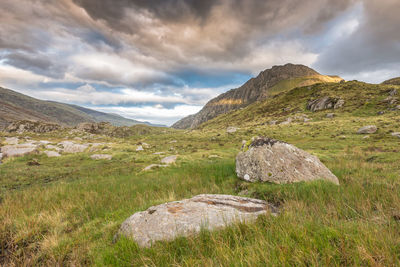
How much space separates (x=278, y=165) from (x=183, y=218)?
711 cm

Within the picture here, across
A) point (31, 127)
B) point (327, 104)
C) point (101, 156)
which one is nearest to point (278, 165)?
point (101, 156)

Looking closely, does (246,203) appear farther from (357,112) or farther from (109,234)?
(357,112)

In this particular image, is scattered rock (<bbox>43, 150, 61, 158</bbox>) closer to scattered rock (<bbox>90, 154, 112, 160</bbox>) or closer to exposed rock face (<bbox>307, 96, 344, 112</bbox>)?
scattered rock (<bbox>90, 154, 112, 160</bbox>)

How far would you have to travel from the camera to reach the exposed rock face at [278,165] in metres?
8.71

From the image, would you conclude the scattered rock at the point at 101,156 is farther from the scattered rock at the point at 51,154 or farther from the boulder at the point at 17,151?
the boulder at the point at 17,151

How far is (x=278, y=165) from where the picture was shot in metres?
9.22

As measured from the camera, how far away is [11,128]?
278 feet

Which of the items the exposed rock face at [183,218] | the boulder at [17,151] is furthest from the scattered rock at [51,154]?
the exposed rock face at [183,218]

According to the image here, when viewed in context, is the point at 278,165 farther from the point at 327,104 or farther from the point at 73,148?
the point at 327,104

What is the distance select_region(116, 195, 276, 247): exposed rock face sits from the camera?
140 inches

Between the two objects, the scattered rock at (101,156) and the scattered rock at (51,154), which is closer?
the scattered rock at (51,154)

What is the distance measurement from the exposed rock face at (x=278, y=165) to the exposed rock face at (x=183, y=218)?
441cm

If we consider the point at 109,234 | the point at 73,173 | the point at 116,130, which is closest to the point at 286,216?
the point at 109,234

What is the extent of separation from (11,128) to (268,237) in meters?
128
